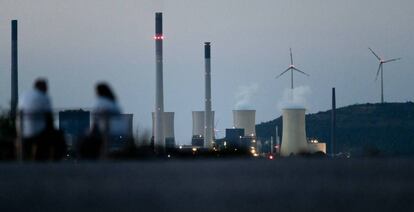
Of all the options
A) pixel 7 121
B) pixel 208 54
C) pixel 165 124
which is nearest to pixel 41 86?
pixel 7 121

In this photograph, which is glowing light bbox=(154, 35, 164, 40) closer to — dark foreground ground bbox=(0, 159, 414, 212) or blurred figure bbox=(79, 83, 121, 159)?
blurred figure bbox=(79, 83, 121, 159)

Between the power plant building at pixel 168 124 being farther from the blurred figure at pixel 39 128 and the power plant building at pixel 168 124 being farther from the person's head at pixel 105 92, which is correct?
the person's head at pixel 105 92

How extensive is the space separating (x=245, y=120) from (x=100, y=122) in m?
143

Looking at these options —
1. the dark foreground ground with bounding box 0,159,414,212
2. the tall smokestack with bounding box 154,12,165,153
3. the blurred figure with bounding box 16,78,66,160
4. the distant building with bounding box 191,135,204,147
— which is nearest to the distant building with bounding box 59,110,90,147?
the blurred figure with bounding box 16,78,66,160

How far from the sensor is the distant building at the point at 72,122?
87.5 ft

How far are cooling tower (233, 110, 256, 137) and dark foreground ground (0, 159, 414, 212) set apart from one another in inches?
5567

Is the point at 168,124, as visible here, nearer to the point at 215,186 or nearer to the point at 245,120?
the point at 245,120

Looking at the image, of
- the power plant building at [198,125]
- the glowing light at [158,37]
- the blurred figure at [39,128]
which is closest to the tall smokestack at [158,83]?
the glowing light at [158,37]

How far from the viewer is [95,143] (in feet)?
70.4

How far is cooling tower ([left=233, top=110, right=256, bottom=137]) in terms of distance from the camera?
531 feet

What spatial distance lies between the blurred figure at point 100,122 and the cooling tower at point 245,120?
13784cm

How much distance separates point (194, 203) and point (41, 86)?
671cm

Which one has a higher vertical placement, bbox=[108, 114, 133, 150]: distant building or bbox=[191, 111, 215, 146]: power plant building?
bbox=[191, 111, 215, 146]: power plant building

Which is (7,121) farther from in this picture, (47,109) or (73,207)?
(73,207)
